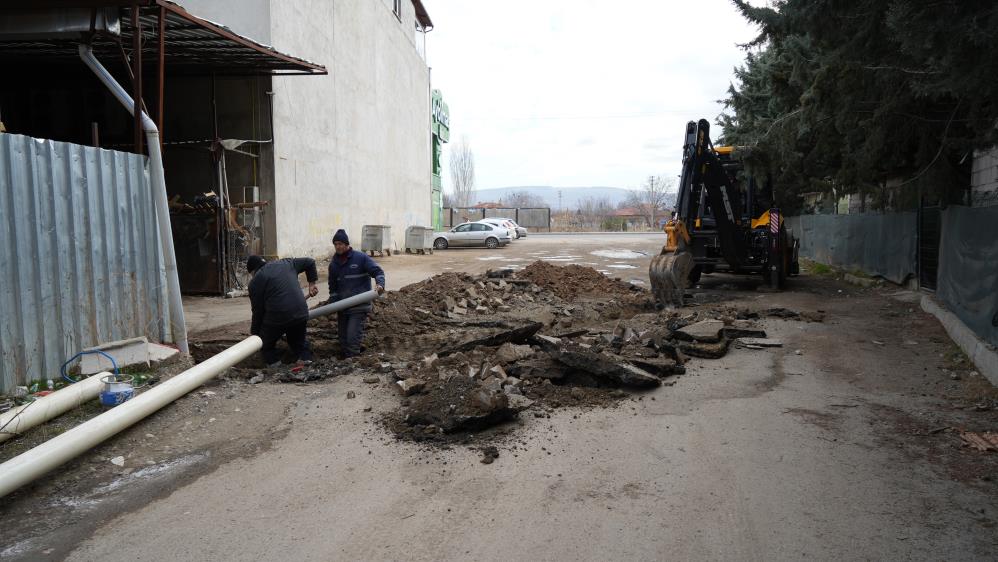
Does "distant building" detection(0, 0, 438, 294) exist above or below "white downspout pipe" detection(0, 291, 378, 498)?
above

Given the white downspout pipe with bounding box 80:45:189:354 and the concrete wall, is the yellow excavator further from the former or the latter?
the concrete wall

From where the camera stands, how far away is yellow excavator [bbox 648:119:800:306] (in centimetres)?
1191

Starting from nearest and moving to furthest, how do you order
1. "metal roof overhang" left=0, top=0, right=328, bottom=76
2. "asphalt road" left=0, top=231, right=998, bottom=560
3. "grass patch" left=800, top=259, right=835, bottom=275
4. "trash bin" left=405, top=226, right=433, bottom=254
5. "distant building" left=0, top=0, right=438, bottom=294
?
"asphalt road" left=0, top=231, right=998, bottom=560, "metal roof overhang" left=0, top=0, right=328, bottom=76, "distant building" left=0, top=0, right=438, bottom=294, "grass patch" left=800, top=259, right=835, bottom=275, "trash bin" left=405, top=226, right=433, bottom=254

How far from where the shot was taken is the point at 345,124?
76.5 feet

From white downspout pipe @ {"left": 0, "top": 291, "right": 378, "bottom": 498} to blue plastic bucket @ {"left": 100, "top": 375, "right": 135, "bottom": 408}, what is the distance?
0.29 m

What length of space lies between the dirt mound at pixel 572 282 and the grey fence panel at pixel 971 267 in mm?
5557

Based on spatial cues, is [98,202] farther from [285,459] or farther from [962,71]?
[962,71]

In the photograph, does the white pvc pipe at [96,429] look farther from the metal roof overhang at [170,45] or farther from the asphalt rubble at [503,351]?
the metal roof overhang at [170,45]

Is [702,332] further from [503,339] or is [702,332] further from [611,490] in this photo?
[611,490]

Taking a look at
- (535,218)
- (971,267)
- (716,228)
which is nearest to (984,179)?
(716,228)

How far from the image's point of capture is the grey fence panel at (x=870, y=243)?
43.9 feet

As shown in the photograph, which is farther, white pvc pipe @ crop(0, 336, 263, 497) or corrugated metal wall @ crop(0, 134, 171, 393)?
corrugated metal wall @ crop(0, 134, 171, 393)

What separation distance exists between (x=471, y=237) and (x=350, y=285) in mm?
26741

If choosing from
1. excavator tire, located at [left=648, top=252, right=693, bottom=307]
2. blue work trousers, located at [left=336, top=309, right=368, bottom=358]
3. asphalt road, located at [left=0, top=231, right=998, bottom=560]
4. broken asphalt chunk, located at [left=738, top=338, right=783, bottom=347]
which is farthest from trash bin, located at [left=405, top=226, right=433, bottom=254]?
asphalt road, located at [left=0, top=231, right=998, bottom=560]
